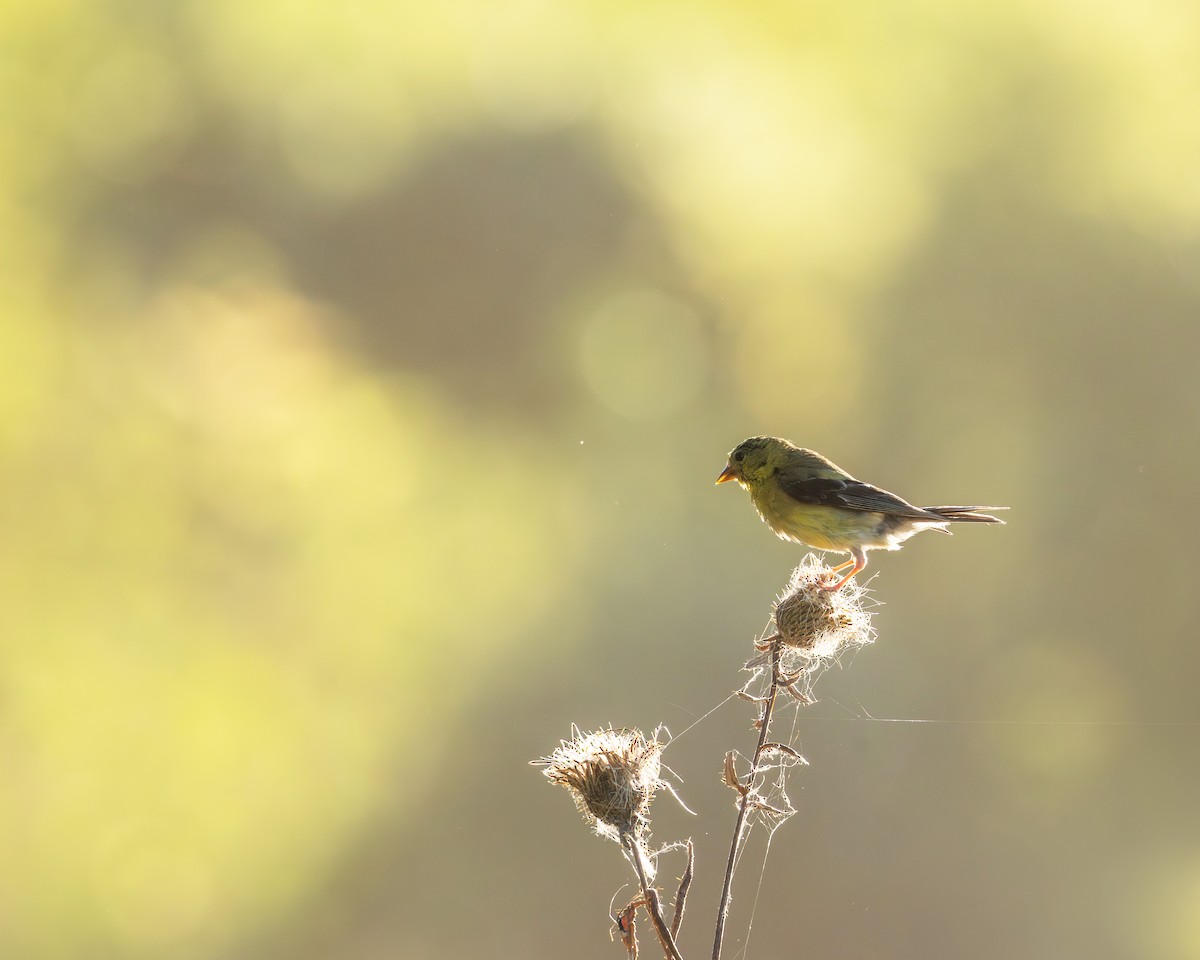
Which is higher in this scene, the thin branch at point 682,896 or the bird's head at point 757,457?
the bird's head at point 757,457

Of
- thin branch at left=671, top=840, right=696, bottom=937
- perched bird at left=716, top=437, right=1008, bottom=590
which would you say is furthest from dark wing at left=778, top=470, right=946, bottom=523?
thin branch at left=671, top=840, right=696, bottom=937

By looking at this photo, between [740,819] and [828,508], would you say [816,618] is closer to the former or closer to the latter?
[740,819]

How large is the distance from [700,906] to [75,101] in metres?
2.38

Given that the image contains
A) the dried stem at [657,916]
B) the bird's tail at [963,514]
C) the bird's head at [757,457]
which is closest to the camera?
the dried stem at [657,916]

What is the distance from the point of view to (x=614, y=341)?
7.66 ft

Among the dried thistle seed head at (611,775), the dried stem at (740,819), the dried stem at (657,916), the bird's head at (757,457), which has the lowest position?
the dried stem at (657,916)

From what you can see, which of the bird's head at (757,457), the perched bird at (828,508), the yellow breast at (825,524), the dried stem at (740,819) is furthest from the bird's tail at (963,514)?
the dried stem at (740,819)

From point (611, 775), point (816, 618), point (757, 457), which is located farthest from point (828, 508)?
point (611, 775)

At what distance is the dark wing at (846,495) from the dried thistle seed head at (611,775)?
28.1 inches

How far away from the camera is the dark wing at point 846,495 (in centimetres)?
158

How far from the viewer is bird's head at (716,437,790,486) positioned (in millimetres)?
1770

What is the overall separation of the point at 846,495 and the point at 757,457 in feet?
0.69

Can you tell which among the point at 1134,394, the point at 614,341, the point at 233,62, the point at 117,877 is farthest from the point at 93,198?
the point at 1134,394

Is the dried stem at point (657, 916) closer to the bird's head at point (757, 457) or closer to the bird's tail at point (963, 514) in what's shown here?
the bird's tail at point (963, 514)
